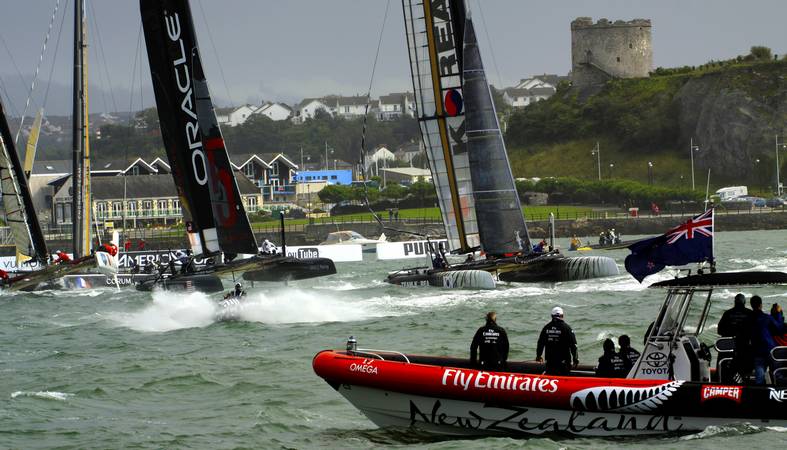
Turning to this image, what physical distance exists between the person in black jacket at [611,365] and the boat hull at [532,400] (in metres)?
0.27

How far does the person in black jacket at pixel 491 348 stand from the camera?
1703 cm

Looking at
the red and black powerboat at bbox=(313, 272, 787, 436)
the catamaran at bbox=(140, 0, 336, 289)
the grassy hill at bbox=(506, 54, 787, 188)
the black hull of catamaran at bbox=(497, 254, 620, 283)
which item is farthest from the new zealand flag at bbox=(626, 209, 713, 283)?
the grassy hill at bbox=(506, 54, 787, 188)

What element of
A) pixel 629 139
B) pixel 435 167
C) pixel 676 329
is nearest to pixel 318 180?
pixel 629 139

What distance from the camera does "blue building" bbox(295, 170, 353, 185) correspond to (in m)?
162

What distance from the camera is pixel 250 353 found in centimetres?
2664

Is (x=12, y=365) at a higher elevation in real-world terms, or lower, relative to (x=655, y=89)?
lower

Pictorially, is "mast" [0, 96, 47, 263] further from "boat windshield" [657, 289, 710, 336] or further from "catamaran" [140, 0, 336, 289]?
"boat windshield" [657, 289, 710, 336]

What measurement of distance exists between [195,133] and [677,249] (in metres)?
27.6

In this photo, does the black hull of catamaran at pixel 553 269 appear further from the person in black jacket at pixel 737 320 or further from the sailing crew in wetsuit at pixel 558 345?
the person in black jacket at pixel 737 320

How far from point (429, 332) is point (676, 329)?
1292 cm

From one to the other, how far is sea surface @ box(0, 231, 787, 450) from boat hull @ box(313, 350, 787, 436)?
20 cm

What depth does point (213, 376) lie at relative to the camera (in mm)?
23531

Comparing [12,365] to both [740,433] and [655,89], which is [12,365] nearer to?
[740,433]

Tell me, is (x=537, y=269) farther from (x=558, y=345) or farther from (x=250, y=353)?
(x=558, y=345)
